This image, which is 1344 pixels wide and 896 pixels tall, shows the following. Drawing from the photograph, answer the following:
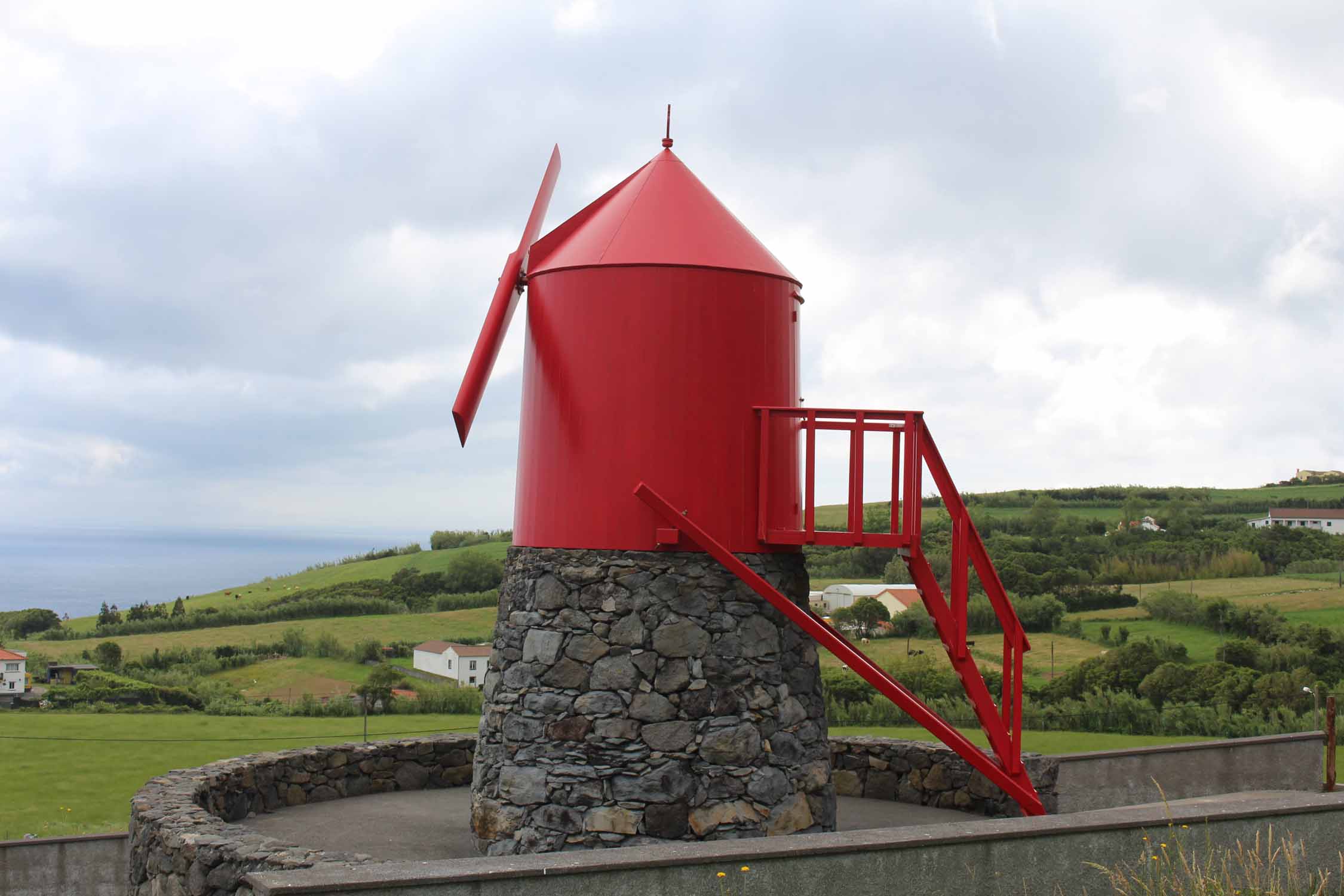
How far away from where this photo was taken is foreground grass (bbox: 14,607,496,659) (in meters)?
26.3

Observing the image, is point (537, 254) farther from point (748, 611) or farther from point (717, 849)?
point (717, 849)

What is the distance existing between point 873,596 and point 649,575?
1738 centimetres

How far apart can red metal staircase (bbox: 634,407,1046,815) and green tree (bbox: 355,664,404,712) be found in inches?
450

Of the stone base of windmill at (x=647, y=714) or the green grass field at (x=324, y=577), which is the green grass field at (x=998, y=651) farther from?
the stone base of windmill at (x=647, y=714)

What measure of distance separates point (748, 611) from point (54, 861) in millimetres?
8451

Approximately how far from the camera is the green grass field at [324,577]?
1268 inches

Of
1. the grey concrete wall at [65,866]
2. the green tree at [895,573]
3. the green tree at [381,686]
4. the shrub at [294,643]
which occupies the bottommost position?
the grey concrete wall at [65,866]

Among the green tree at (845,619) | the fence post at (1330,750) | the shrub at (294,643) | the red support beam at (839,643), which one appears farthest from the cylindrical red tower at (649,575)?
the shrub at (294,643)

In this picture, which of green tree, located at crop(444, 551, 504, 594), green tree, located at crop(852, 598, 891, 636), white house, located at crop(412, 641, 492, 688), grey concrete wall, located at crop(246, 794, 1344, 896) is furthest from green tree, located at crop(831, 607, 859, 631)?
grey concrete wall, located at crop(246, 794, 1344, 896)

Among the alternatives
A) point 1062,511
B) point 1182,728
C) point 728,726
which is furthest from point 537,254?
point 1062,511

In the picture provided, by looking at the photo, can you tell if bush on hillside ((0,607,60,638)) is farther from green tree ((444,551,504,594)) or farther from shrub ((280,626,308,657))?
green tree ((444,551,504,594))

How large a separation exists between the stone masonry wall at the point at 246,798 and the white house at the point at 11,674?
37.9 ft

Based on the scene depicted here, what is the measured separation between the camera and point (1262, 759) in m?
13.6

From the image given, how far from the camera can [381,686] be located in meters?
20.7
